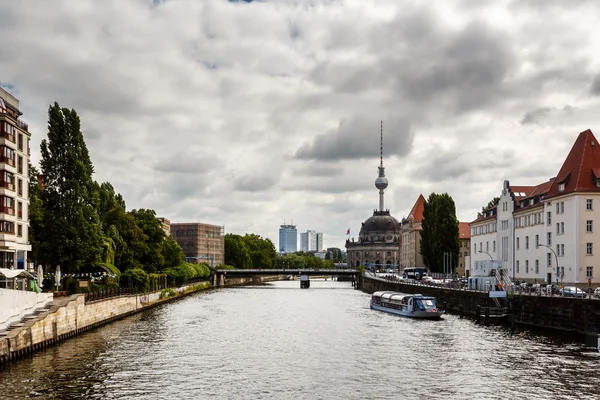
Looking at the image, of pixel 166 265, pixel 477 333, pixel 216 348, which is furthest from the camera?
pixel 166 265

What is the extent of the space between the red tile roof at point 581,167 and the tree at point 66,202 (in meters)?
62.6

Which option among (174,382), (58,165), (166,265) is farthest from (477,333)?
(166,265)

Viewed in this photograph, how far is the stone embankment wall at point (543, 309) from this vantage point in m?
61.2

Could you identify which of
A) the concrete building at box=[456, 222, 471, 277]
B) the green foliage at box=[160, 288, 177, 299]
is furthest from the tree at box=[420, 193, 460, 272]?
the green foliage at box=[160, 288, 177, 299]

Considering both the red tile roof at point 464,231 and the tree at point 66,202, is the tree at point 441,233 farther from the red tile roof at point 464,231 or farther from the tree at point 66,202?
the tree at point 66,202

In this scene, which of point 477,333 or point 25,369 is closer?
point 25,369

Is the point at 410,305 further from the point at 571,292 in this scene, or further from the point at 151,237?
the point at 151,237

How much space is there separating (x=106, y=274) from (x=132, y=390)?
47.2 metres

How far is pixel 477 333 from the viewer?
67.3 meters

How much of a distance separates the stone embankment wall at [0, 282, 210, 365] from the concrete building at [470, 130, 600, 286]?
49778mm

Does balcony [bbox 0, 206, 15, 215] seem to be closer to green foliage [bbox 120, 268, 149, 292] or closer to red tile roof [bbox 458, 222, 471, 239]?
green foliage [bbox 120, 268, 149, 292]

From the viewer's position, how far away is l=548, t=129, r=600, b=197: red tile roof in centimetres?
9456

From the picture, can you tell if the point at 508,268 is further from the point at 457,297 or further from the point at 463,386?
the point at 463,386

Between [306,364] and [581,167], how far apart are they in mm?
61882
